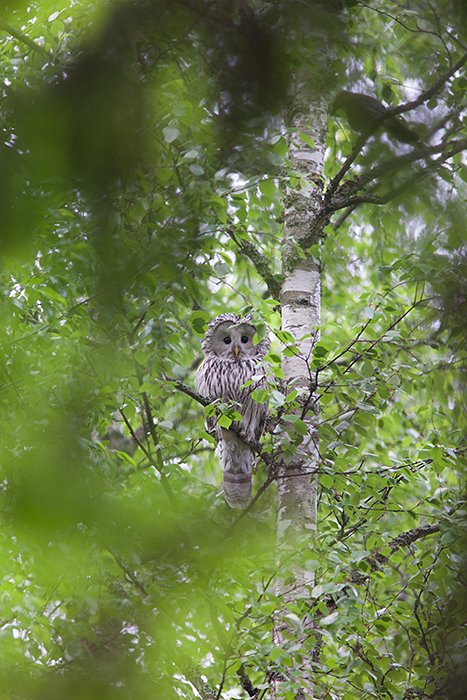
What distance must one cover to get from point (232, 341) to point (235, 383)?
0.29 meters

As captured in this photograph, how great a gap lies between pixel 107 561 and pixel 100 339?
60 centimetres

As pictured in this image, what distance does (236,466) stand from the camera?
10.3 ft

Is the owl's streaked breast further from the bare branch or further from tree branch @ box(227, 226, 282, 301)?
the bare branch

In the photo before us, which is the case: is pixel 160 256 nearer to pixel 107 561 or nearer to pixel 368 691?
pixel 107 561

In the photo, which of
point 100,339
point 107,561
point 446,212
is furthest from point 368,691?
point 446,212

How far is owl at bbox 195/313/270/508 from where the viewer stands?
312 centimetres

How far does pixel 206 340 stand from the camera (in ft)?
11.8

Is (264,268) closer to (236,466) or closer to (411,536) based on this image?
(236,466)

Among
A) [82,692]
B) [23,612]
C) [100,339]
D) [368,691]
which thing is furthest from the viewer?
[23,612]

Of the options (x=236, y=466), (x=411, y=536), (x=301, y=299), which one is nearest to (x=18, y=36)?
(x=301, y=299)

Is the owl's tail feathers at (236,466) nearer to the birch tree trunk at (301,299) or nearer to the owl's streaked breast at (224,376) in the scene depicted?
the owl's streaked breast at (224,376)

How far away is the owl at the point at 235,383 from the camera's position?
3119mm

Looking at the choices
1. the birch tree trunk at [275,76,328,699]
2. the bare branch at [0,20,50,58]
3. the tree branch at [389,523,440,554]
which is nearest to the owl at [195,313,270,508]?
the birch tree trunk at [275,76,328,699]

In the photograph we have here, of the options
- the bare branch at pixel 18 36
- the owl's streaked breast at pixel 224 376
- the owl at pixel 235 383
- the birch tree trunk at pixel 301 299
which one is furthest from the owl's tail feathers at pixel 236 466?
the bare branch at pixel 18 36
